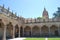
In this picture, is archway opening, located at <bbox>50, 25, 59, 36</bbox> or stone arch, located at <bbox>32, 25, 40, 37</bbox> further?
stone arch, located at <bbox>32, 25, 40, 37</bbox>

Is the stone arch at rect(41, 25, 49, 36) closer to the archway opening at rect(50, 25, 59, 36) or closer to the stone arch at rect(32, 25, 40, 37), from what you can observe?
the stone arch at rect(32, 25, 40, 37)

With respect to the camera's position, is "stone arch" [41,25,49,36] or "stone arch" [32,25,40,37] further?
"stone arch" [32,25,40,37]

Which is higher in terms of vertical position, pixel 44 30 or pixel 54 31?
pixel 44 30

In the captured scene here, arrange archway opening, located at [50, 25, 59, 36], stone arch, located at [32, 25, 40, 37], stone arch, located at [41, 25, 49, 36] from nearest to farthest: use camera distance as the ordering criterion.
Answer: archway opening, located at [50, 25, 59, 36]
stone arch, located at [41, 25, 49, 36]
stone arch, located at [32, 25, 40, 37]

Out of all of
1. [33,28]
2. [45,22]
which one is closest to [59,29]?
[45,22]

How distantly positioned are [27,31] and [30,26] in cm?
Result: 256

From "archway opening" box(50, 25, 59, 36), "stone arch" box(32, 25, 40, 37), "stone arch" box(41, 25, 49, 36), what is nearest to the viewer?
"archway opening" box(50, 25, 59, 36)

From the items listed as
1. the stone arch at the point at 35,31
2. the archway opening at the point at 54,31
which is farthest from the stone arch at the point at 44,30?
the archway opening at the point at 54,31

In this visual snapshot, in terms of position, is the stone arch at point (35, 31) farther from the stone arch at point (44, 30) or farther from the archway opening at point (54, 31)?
the archway opening at point (54, 31)

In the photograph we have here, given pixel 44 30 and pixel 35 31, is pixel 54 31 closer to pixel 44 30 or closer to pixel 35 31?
pixel 44 30

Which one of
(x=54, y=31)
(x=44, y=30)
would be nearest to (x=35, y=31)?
(x=44, y=30)

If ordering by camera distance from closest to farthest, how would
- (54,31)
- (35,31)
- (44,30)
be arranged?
(54,31) < (44,30) < (35,31)

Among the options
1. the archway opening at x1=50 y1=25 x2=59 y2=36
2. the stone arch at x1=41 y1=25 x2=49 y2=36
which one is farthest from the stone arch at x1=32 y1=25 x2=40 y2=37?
the archway opening at x1=50 y1=25 x2=59 y2=36

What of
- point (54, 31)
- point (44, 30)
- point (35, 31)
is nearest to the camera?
point (54, 31)
